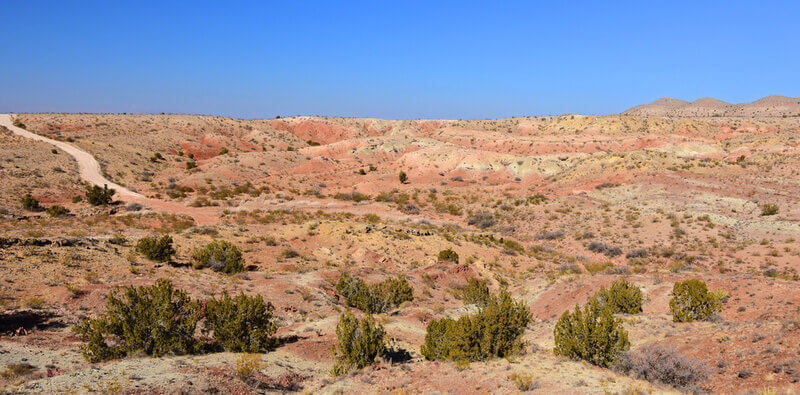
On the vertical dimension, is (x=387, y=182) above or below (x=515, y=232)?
above

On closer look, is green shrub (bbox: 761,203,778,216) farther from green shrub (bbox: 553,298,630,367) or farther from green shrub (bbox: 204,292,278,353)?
green shrub (bbox: 204,292,278,353)

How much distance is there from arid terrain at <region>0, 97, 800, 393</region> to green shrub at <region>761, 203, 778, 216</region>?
360 millimetres

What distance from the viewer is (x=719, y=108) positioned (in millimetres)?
116875

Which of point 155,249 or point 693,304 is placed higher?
point 693,304

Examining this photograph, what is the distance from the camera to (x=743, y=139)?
62406 millimetres

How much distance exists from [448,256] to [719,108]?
137267 mm

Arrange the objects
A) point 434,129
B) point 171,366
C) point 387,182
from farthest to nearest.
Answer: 1. point 434,129
2. point 387,182
3. point 171,366

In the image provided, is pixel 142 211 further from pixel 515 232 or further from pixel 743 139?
pixel 743 139

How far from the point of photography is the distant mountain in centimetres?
10124

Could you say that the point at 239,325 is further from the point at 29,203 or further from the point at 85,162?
the point at 85,162

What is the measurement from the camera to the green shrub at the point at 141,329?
30.1 ft

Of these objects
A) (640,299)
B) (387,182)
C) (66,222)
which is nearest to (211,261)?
(66,222)

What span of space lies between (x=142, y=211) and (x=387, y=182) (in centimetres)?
2781

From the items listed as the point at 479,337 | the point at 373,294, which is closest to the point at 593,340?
the point at 479,337
